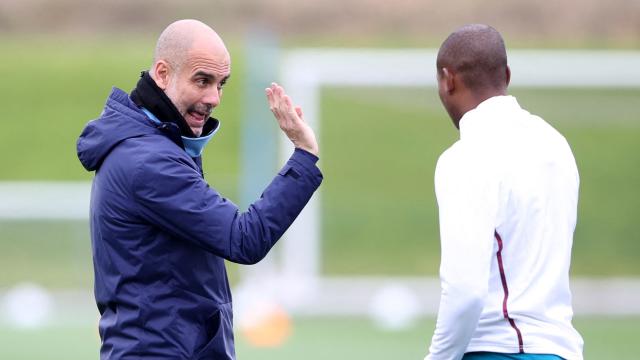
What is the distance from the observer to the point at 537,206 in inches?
130

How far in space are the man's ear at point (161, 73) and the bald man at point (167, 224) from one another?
71mm

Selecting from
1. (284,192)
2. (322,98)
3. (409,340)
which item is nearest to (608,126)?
(322,98)

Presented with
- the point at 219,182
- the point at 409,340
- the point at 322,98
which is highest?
the point at 322,98

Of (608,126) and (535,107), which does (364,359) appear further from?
(608,126)

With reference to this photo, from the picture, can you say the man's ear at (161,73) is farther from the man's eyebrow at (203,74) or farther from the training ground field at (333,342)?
the training ground field at (333,342)

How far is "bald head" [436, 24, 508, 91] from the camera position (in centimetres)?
348

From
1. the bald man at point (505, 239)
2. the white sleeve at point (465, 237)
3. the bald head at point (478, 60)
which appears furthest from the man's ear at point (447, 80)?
the white sleeve at point (465, 237)

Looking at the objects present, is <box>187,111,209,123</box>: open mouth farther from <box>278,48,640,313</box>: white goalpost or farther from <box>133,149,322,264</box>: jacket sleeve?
<box>278,48,640,313</box>: white goalpost

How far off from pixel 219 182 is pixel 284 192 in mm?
10452

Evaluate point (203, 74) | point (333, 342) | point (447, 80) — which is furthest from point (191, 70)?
point (333, 342)

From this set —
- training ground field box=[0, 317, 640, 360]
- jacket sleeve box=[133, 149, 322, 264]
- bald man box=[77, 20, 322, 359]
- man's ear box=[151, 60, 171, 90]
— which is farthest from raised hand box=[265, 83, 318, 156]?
training ground field box=[0, 317, 640, 360]

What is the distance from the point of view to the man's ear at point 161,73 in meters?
3.83

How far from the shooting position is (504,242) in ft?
10.8

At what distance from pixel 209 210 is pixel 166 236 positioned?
6.9 inches
